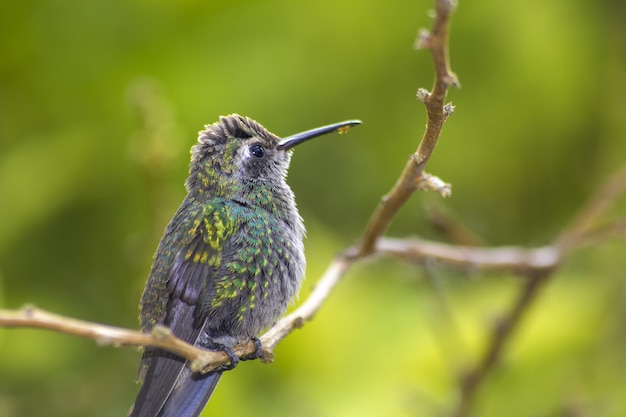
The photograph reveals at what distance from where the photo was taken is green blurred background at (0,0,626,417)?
320 cm

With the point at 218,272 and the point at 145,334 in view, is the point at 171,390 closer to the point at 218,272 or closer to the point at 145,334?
the point at 218,272

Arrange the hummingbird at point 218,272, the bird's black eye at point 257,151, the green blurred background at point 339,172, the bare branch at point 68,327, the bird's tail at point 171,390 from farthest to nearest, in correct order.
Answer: the green blurred background at point 339,172, the bird's black eye at point 257,151, the hummingbird at point 218,272, the bird's tail at point 171,390, the bare branch at point 68,327

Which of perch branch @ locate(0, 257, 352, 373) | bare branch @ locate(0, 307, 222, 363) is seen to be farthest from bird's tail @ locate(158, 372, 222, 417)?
bare branch @ locate(0, 307, 222, 363)

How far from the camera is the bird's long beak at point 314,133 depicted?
193cm

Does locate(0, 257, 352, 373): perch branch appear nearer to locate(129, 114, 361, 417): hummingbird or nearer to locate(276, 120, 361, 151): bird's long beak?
locate(129, 114, 361, 417): hummingbird

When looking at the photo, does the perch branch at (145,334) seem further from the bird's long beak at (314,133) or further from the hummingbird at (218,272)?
the bird's long beak at (314,133)

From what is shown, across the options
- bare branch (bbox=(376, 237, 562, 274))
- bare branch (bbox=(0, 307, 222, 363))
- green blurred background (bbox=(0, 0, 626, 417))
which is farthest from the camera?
green blurred background (bbox=(0, 0, 626, 417))

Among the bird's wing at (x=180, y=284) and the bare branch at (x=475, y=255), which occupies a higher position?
the bare branch at (x=475, y=255)

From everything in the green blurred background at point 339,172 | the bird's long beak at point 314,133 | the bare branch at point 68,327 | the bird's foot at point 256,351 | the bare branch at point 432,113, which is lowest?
the bare branch at point 68,327

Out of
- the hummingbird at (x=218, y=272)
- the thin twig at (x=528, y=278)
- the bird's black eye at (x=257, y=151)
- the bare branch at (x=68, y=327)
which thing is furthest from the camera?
the thin twig at (x=528, y=278)

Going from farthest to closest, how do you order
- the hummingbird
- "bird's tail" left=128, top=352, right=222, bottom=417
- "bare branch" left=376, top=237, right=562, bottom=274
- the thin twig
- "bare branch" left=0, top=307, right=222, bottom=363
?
the thin twig < "bare branch" left=376, top=237, right=562, bottom=274 < the hummingbird < "bird's tail" left=128, top=352, right=222, bottom=417 < "bare branch" left=0, top=307, right=222, bottom=363

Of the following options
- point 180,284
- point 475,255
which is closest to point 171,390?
point 180,284

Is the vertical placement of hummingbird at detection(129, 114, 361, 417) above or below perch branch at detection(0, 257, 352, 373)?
above

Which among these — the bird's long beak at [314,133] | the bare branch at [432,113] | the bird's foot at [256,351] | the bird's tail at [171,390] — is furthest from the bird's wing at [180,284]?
the bare branch at [432,113]
